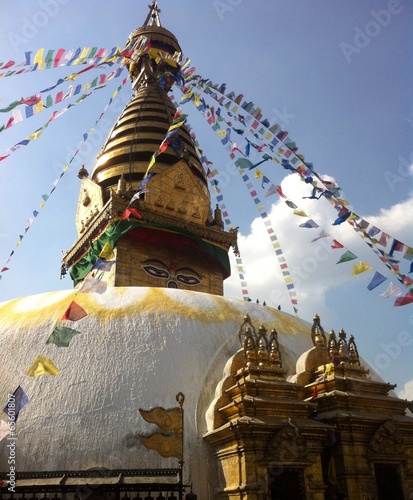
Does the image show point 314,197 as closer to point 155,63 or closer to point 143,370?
point 143,370

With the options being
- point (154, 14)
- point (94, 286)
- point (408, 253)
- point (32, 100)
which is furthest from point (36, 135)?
point (154, 14)

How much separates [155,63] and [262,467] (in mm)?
22037

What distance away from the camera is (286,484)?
303 inches

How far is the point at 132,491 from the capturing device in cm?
713

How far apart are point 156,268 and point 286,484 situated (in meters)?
10.9

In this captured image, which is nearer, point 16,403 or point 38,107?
point 16,403

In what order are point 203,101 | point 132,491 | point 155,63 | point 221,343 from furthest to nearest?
1. point 155,63
2. point 203,101
3. point 221,343
4. point 132,491

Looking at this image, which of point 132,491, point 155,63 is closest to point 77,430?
point 132,491

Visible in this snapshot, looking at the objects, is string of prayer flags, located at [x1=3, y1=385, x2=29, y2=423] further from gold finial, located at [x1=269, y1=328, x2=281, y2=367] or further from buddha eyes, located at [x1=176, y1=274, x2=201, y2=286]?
buddha eyes, located at [x1=176, y1=274, x2=201, y2=286]

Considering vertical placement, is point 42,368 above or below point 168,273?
below

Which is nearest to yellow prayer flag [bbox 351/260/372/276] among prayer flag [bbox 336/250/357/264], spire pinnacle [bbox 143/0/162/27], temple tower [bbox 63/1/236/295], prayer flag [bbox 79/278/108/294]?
prayer flag [bbox 336/250/357/264]

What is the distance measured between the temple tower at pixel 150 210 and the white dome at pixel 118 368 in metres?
5.98

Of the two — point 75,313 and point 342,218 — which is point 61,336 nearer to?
point 75,313

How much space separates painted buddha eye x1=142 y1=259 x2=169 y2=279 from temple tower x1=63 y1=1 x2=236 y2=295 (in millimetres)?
36
